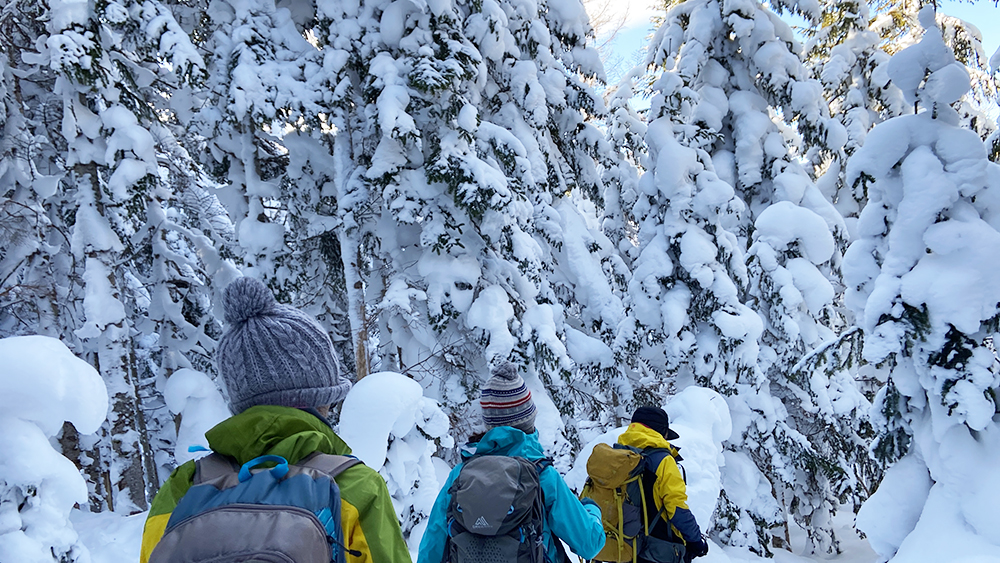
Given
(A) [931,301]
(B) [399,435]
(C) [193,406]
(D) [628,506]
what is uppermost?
(A) [931,301]

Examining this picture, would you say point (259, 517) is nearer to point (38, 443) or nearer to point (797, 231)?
point (38, 443)

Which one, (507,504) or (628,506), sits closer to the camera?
(507,504)

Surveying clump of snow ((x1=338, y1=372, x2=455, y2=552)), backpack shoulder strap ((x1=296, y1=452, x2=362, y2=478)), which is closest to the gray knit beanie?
backpack shoulder strap ((x1=296, y1=452, x2=362, y2=478))

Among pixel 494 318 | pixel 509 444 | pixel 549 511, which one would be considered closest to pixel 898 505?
pixel 549 511

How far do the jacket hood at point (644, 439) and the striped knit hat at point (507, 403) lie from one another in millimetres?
1474

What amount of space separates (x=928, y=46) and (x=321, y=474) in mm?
5145

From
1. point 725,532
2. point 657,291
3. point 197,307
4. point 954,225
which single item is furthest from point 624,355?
point 197,307

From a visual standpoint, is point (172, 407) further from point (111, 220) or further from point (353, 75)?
point (353, 75)

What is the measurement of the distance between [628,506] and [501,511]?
187 cm

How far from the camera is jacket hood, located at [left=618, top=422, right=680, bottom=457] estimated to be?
13.6ft

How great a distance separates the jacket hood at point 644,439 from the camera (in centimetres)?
413

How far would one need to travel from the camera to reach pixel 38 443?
3969 millimetres

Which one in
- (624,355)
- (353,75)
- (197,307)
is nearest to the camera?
(353,75)

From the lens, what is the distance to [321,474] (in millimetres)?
1477
